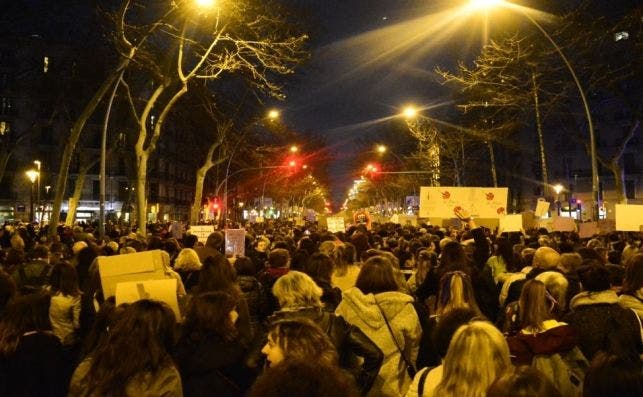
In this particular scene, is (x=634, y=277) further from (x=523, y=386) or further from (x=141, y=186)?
(x=141, y=186)

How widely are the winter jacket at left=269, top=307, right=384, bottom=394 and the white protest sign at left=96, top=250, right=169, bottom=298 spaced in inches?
103

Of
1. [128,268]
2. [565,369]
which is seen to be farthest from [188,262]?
[565,369]

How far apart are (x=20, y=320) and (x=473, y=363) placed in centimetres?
313

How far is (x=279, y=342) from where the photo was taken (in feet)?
11.8

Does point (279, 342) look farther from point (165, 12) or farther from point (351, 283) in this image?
point (165, 12)

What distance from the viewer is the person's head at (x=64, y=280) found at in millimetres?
6766

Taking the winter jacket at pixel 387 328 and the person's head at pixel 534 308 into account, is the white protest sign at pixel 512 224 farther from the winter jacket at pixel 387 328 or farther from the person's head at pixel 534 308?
the person's head at pixel 534 308

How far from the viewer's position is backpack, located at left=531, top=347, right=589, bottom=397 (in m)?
4.56

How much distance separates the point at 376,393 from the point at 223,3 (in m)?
16.2

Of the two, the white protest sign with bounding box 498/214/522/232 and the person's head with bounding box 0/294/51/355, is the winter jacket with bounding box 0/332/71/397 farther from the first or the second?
the white protest sign with bounding box 498/214/522/232

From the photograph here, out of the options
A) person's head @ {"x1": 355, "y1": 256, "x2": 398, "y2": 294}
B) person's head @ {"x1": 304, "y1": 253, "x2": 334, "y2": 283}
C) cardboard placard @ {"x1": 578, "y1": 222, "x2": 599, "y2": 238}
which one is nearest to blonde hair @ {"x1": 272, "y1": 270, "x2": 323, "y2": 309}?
person's head @ {"x1": 355, "y1": 256, "x2": 398, "y2": 294}

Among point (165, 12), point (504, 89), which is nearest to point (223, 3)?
point (165, 12)

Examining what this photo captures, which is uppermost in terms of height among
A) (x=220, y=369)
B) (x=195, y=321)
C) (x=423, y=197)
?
(x=423, y=197)

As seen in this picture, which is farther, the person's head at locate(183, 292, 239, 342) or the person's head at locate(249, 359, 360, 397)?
the person's head at locate(183, 292, 239, 342)
